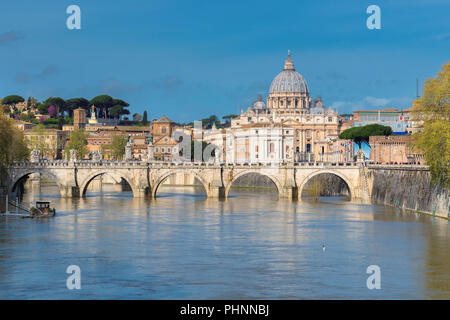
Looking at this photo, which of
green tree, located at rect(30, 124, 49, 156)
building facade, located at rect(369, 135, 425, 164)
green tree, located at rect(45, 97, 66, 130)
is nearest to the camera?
building facade, located at rect(369, 135, 425, 164)

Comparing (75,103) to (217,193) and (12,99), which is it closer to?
(12,99)

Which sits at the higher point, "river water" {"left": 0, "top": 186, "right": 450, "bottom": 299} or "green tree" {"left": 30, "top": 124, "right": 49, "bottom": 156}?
"green tree" {"left": 30, "top": 124, "right": 49, "bottom": 156}

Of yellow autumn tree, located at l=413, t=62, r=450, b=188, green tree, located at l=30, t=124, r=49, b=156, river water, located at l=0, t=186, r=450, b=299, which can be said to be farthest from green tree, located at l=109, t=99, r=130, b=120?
yellow autumn tree, located at l=413, t=62, r=450, b=188

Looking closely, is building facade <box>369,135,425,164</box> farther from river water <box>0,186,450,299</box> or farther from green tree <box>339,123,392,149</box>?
river water <box>0,186,450,299</box>

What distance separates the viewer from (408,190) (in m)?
64.2

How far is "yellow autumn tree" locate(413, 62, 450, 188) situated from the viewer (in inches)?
2028

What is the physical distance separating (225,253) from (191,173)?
35753 mm

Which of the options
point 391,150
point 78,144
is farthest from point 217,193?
point 78,144

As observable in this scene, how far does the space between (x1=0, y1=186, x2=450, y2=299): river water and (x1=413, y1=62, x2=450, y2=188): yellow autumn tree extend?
3769mm

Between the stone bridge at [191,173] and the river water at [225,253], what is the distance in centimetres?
1007

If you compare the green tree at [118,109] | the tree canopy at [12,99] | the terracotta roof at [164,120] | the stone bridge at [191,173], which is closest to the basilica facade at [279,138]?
the terracotta roof at [164,120]

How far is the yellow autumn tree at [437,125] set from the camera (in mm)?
51500

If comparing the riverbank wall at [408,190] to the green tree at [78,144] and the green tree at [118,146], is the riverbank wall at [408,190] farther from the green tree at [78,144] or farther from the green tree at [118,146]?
the green tree at [78,144]
